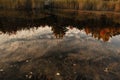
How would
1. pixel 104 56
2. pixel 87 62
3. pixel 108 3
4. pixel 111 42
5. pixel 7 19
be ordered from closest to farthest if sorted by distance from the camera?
1. pixel 87 62
2. pixel 104 56
3. pixel 111 42
4. pixel 7 19
5. pixel 108 3

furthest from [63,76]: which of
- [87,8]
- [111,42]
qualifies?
[87,8]

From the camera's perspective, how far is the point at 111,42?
2202cm

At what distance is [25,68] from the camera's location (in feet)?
45.5

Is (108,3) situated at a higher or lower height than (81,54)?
higher

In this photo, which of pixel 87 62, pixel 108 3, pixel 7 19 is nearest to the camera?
pixel 87 62

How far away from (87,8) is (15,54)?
33.8 metres

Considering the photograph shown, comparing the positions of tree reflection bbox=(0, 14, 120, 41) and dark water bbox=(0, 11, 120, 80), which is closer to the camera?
dark water bbox=(0, 11, 120, 80)

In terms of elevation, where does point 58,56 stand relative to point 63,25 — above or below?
below

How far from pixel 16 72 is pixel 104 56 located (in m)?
8.12

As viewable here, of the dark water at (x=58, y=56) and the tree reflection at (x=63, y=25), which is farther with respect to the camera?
the tree reflection at (x=63, y=25)

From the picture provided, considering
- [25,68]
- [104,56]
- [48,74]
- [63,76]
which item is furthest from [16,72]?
[104,56]

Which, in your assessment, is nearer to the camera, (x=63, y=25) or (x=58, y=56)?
(x=58, y=56)

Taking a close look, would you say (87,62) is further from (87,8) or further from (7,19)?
(87,8)

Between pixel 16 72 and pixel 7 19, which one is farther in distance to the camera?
pixel 7 19
